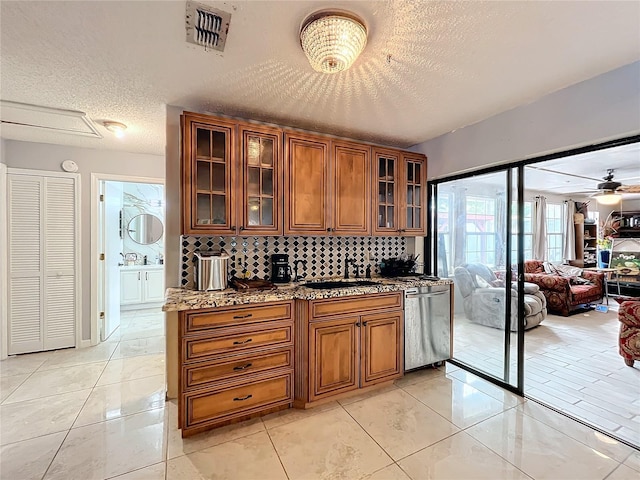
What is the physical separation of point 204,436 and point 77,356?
235 centimetres

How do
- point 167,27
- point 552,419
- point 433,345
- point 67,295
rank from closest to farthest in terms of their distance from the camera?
point 167,27, point 552,419, point 433,345, point 67,295

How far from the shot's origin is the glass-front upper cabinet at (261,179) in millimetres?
2430

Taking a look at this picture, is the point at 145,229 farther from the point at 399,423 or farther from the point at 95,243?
the point at 399,423

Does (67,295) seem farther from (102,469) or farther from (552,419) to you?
(552,419)

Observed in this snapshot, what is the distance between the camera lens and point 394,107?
2508 mm

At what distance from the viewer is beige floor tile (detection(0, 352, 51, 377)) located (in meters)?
2.90

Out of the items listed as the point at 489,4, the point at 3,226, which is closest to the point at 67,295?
the point at 3,226

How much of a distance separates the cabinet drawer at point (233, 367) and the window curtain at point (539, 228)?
21.0ft

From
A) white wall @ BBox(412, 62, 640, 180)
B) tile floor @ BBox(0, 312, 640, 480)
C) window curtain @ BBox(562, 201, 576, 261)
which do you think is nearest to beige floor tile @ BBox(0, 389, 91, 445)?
tile floor @ BBox(0, 312, 640, 480)

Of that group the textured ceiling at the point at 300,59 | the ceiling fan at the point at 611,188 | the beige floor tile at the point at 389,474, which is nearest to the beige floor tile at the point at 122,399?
the beige floor tile at the point at 389,474

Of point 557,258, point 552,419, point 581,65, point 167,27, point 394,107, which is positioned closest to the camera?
point 167,27

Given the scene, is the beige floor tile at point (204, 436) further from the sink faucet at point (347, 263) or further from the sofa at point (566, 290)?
the sofa at point (566, 290)

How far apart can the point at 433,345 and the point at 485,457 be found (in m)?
1.18

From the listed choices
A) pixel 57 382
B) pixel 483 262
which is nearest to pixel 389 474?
pixel 483 262
